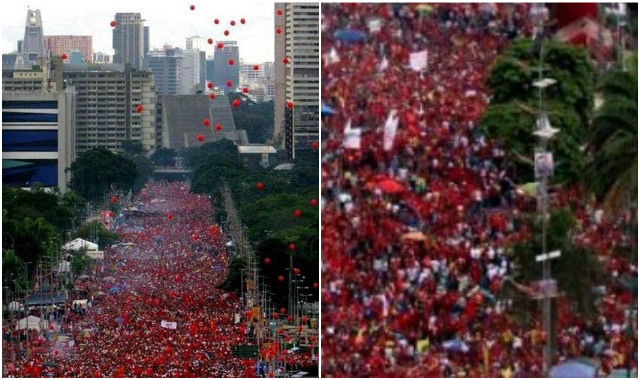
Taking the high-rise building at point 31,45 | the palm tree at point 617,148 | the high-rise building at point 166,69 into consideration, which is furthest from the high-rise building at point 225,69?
the palm tree at point 617,148

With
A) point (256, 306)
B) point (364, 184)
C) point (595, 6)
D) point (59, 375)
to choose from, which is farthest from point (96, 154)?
point (595, 6)

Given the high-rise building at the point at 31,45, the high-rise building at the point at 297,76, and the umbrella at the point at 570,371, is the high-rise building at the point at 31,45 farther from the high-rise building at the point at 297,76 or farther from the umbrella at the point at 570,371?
the umbrella at the point at 570,371

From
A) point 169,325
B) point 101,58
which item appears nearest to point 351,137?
point 169,325

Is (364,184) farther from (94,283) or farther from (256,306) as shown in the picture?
(94,283)

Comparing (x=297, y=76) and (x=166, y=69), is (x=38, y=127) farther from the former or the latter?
(x=297, y=76)

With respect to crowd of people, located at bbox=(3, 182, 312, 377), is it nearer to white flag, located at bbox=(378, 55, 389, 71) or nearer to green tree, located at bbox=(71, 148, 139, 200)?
green tree, located at bbox=(71, 148, 139, 200)

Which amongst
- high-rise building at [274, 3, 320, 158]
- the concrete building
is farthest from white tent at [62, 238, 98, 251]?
high-rise building at [274, 3, 320, 158]
